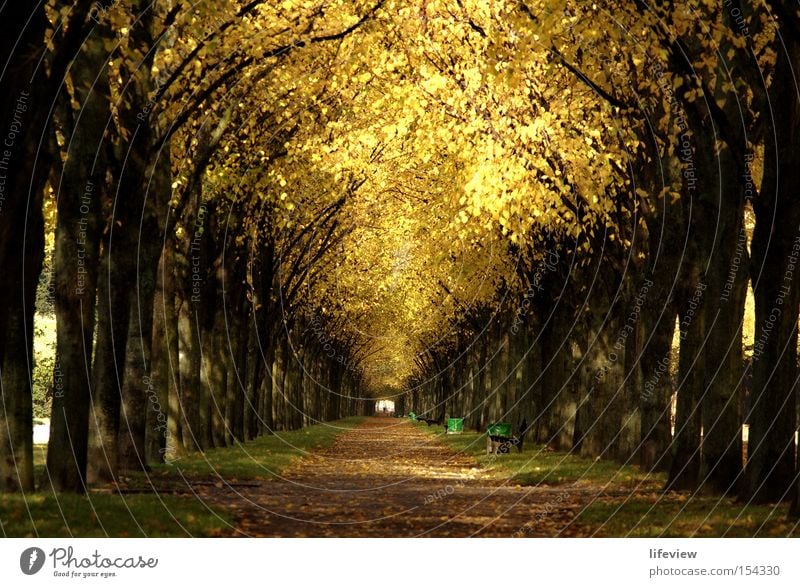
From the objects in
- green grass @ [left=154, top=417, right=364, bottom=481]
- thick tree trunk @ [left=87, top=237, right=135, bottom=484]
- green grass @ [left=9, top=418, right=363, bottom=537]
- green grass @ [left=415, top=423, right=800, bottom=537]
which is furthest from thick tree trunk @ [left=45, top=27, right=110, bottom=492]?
green grass @ [left=415, top=423, right=800, bottom=537]

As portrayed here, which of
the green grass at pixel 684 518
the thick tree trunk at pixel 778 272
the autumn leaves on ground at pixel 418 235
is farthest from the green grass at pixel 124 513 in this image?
the thick tree trunk at pixel 778 272

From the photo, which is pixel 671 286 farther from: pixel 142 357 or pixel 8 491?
pixel 8 491

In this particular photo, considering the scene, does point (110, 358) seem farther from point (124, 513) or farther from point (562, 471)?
point (562, 471)

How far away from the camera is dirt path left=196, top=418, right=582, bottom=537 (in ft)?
63.8

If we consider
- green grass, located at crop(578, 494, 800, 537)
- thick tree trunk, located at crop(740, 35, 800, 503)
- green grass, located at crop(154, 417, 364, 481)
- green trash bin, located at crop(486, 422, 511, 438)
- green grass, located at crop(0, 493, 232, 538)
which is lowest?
green grass, located at crop(578, 494, 800, 537)

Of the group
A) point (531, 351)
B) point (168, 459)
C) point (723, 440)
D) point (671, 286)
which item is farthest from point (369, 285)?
point (723, 440)

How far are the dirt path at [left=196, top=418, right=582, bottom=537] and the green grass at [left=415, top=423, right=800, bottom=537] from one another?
60cm

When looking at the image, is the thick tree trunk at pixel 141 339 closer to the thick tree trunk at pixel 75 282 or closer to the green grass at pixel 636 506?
the thick tree trunk at pixel 75 282

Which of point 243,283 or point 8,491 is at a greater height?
point 243,283

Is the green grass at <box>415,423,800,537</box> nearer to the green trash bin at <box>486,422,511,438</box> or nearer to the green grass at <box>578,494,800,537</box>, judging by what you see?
the green grass at <box>578,494,800,537</box>

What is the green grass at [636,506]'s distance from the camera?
17719mm

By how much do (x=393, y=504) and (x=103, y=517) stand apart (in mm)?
7770

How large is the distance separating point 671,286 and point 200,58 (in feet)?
37.6

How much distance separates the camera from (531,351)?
4684cm
